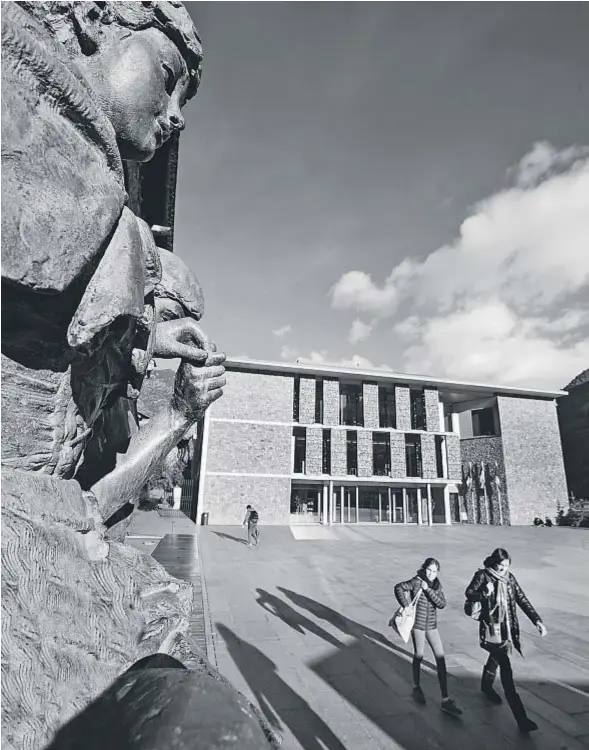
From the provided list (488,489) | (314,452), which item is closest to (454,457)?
(488,489)

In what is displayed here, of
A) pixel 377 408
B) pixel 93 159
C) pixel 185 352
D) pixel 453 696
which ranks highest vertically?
pixel 377 408

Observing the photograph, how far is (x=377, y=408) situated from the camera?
30969 mm

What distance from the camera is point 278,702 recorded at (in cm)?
477

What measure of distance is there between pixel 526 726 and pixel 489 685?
0.76 metres

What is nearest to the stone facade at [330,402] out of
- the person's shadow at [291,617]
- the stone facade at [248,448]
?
the stone facade at [248,448]

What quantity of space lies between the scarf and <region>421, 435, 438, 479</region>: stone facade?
27216 millimetres

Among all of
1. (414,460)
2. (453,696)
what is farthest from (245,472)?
(453,696)

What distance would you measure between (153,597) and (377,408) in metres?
30.1

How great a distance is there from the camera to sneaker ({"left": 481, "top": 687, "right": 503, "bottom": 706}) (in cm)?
485

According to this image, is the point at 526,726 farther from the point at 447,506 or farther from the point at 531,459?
the point at 531,459

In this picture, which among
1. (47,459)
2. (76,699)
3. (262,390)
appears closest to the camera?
(76,699)

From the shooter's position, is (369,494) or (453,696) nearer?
(453,696)

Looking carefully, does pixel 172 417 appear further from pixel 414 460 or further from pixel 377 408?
pixel 414 460

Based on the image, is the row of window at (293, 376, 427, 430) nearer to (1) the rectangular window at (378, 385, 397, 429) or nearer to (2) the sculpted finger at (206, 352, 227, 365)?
(1) the rectangular window at (378, 385, 397, 429)
